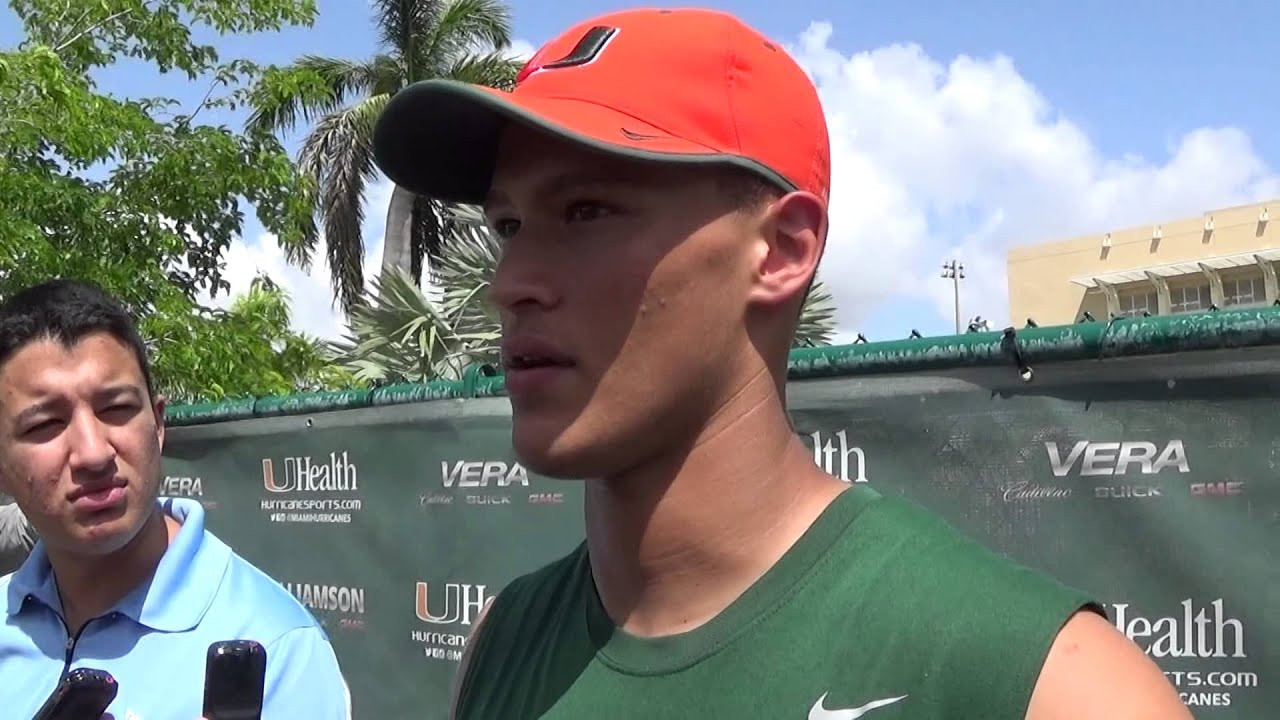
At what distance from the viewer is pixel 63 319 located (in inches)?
95.2

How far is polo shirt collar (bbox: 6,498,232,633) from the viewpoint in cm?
231

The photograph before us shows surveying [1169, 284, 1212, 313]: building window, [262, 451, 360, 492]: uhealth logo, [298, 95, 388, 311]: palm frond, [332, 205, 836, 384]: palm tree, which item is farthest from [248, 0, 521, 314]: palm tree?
[1169, 284, 1212, 313]: building window

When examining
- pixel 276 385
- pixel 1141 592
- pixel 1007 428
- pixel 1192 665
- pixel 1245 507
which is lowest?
pixel 1192 665

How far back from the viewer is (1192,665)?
221 centimetres

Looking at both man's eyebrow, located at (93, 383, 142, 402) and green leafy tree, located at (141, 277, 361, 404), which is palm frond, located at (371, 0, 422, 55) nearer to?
green leafy tree, located at (141, 277, 361, 404)

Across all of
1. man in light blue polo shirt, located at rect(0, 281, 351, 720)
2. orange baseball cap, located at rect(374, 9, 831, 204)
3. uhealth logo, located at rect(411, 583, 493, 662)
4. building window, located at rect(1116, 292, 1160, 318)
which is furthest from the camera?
building window, located at rect(1116, 292, 1160, 318)

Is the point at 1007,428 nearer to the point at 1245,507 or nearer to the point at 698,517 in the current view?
the point at 1245,507

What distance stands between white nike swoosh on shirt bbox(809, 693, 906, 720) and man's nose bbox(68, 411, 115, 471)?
5.73 ft

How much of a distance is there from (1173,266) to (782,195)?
120 ft

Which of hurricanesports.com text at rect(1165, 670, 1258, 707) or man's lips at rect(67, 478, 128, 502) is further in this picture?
man's lips at rect(67, 478, 128, 502)

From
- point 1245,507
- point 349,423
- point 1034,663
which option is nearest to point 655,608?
point 1034,663

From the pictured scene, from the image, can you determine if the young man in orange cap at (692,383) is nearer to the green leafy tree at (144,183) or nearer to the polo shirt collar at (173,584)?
the polo shirt collar at (173,584)

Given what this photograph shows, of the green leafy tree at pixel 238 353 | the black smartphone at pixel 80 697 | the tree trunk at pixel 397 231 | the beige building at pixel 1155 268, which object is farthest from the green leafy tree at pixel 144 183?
the beige building at pixel 1155 268

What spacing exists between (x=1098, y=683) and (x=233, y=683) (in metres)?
1.33
